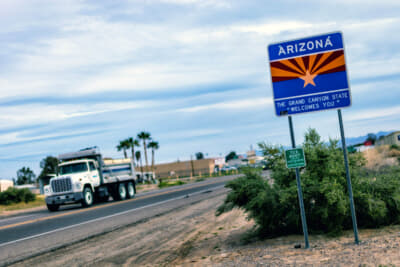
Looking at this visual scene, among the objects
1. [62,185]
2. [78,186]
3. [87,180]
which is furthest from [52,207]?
[87,180]

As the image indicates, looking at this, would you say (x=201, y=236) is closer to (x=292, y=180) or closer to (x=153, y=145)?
(x=292, y=180)

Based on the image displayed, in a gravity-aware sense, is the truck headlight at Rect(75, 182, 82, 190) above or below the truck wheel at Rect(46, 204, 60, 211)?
above

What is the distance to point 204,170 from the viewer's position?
399 ft

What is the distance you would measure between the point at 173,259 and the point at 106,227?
6.13 m

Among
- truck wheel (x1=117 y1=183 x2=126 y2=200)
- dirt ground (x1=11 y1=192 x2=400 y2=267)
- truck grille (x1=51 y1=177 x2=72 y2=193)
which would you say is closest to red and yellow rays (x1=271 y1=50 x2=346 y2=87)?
dirt ground (x1=11 y1=192 x2=400 y2=267)

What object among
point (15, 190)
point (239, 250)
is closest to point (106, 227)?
point (239, 250)

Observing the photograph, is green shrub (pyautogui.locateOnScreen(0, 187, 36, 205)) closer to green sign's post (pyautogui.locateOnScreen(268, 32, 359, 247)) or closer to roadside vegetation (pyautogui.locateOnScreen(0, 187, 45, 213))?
roadside vegetation (pyautogui.locateOnScreen(0, 187, 45, 213))

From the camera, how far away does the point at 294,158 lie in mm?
7457

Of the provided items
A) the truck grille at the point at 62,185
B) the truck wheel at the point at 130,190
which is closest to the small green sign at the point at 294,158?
the truck grille at the point at 62,185

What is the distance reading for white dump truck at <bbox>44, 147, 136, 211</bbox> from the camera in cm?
2397

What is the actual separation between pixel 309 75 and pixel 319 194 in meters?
2.20

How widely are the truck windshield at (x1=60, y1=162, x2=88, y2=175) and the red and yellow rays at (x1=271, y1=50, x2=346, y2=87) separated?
1945 cm

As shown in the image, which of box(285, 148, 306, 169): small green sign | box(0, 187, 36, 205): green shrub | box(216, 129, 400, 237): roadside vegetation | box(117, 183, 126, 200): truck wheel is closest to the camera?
box(285, 148, 306, 169): small green sign

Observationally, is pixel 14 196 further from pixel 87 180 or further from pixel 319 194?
pixel 319 194
